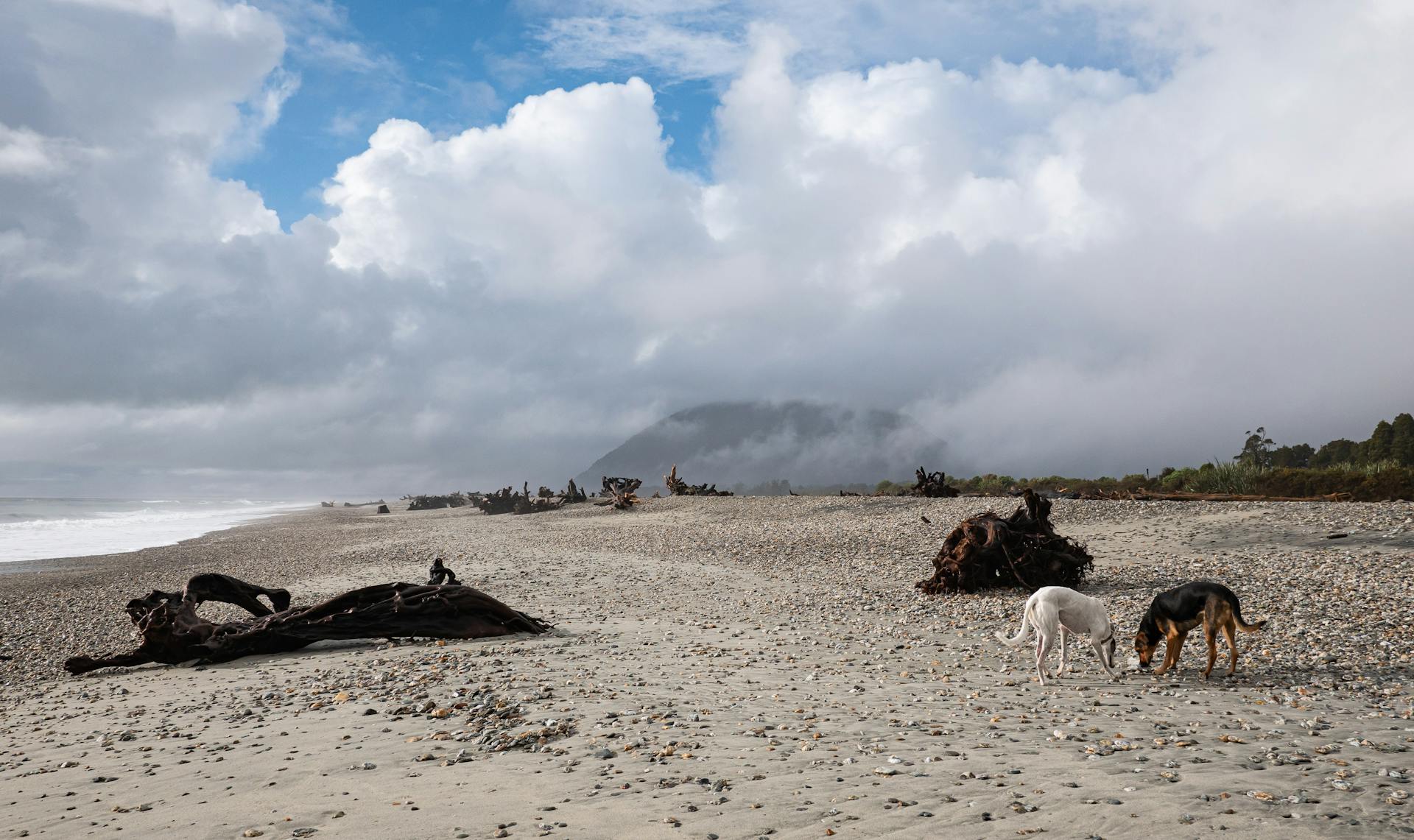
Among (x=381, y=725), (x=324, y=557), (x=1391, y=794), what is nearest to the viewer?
(x=1391, y=794)

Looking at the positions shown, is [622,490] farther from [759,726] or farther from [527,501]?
[759,726]

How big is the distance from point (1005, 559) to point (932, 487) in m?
19.6

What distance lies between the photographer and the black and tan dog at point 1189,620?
26.5ft

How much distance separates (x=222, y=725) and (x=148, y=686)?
10.2ft

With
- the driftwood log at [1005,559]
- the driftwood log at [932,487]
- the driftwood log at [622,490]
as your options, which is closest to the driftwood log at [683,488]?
the driftwood log at [622,490]

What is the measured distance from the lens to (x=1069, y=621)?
8742 millimetres

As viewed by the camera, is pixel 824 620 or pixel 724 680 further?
pixel 824 620

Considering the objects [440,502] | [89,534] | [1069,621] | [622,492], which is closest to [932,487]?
[622,492]

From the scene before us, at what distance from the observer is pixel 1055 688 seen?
8.14m

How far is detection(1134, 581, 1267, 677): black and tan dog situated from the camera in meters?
8.09

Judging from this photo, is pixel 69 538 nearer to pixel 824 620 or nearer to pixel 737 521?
pixel 737 521

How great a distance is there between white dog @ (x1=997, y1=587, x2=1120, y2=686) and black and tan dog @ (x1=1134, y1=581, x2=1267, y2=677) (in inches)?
13.5

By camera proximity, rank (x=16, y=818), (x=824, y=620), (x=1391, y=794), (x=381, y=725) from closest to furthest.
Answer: (x=1391, y=794), (x=16, y=818), (x=381, y=725), (x=824, y=620)

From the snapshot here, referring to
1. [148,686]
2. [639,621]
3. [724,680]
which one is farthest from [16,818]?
[639,621]
